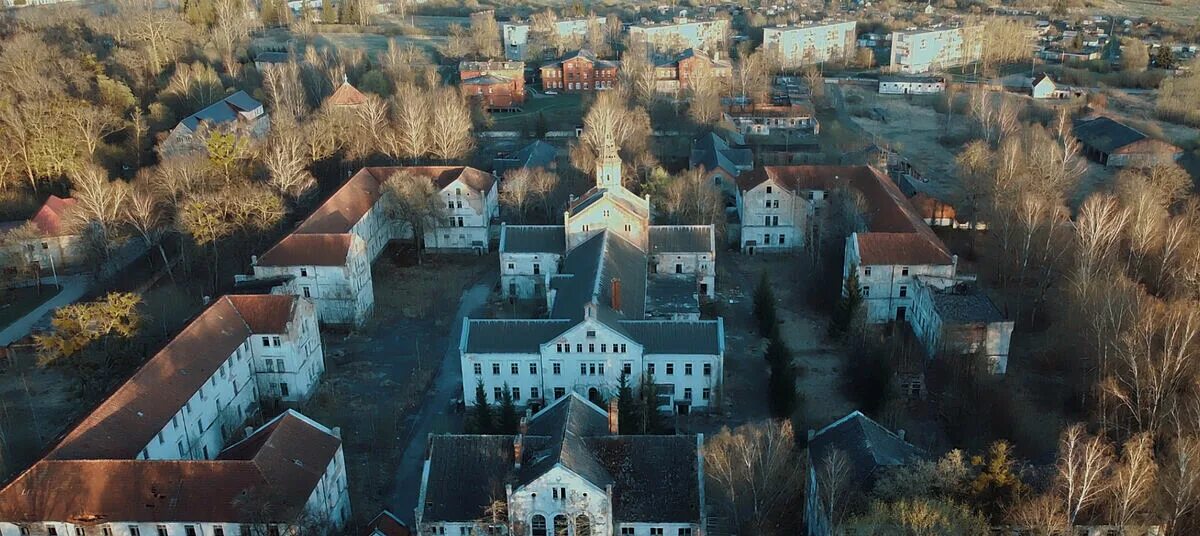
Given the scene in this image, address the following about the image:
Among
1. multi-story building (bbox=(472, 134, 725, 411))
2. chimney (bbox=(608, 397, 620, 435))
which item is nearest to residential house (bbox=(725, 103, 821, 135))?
Answer: multi-story building (bbox=(472, 134, 725, 411))

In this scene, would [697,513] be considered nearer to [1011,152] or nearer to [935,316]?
[935,316]

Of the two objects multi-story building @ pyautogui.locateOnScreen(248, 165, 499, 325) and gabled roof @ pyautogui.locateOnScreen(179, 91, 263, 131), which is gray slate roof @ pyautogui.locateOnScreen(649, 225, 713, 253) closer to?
multi-story building @ pyautogui.locateOnScreen(248, 165, 499, 325)

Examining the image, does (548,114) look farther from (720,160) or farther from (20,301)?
(20,301)

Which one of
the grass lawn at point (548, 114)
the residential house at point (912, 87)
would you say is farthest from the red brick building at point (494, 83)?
the residential house at point (912, 87)

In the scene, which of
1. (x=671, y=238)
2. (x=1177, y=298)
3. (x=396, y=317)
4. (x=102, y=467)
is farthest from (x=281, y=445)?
(x=1177, y=298)

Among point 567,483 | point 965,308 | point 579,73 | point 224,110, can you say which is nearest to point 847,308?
point 965,308
